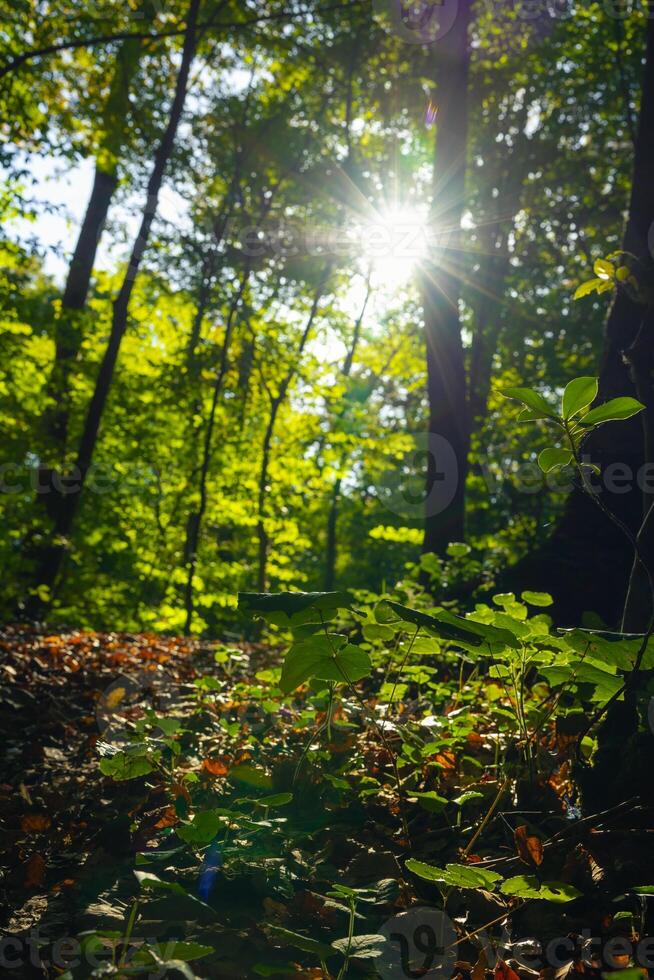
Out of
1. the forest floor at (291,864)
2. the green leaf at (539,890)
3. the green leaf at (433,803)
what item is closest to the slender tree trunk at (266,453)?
the forest floor at (291,864)

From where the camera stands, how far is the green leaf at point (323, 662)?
64.8 inches

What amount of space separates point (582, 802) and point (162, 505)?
37.8 ft

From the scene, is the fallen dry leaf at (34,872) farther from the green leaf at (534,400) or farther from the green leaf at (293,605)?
the green leaf at (534,400)

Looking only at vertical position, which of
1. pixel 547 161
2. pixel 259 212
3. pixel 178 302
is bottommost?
pixel 178 302

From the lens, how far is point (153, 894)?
1.63m

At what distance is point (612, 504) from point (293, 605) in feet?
10.7

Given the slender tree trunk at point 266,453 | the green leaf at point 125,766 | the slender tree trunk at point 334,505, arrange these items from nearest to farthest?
the green leaf at point 125,766 < the slender tree trunk at point 266,453 < the slender tree trunk at point 334,505

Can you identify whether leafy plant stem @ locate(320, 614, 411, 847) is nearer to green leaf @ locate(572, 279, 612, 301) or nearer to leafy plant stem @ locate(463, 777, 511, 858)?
leafy plant stem @ locate(463, 777, 511, 858)

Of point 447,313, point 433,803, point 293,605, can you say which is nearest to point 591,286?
point 293,605

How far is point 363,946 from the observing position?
139cm

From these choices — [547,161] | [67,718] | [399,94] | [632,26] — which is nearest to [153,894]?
[67,718]

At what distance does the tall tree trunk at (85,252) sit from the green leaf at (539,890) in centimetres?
930

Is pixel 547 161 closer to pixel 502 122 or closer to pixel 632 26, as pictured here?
pixel 502 122

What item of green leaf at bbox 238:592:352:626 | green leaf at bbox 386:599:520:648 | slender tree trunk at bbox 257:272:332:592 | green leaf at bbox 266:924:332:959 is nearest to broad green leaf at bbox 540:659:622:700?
green leaf at bbox 386:599:520:648
